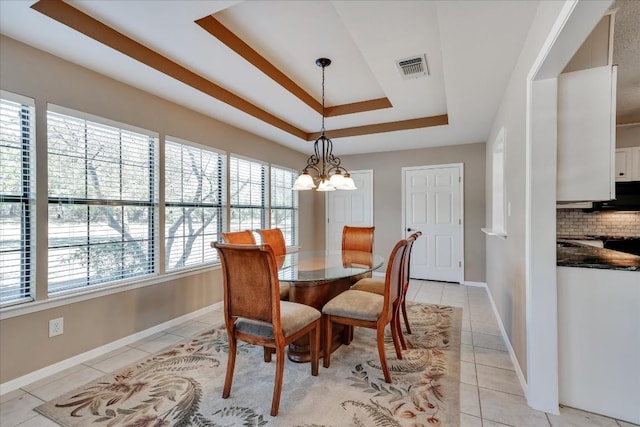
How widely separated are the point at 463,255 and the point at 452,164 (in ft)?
4.95

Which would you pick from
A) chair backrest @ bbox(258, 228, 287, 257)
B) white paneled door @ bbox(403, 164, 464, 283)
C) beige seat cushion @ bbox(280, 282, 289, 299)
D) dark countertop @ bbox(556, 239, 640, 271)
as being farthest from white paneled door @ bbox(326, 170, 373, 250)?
dark countertop @ bbox(556, 239, 640, 271)

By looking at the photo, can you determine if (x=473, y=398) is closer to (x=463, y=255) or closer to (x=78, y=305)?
(x=78, y=305)

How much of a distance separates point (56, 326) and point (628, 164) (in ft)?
20.4

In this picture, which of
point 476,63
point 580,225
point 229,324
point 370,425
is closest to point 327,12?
point 476,63

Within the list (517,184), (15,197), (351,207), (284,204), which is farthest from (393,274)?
(351,207)

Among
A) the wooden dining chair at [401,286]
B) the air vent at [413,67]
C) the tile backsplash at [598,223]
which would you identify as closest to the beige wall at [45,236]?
the wooden dining chair at [401,286]

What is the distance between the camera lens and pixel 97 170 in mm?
2477

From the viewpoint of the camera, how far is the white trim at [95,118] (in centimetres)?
220

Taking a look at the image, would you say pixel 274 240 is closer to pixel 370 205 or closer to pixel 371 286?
pixel 371 286

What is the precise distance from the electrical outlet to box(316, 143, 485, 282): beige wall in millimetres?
4206

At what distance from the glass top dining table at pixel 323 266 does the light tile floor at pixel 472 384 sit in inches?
41.0

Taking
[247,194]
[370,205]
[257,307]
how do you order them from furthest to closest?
[370,205] → [247,194] → [257,307]

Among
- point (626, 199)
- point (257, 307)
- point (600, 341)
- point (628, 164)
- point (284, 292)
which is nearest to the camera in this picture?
point (600, 341)

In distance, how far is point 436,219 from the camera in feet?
16.4
